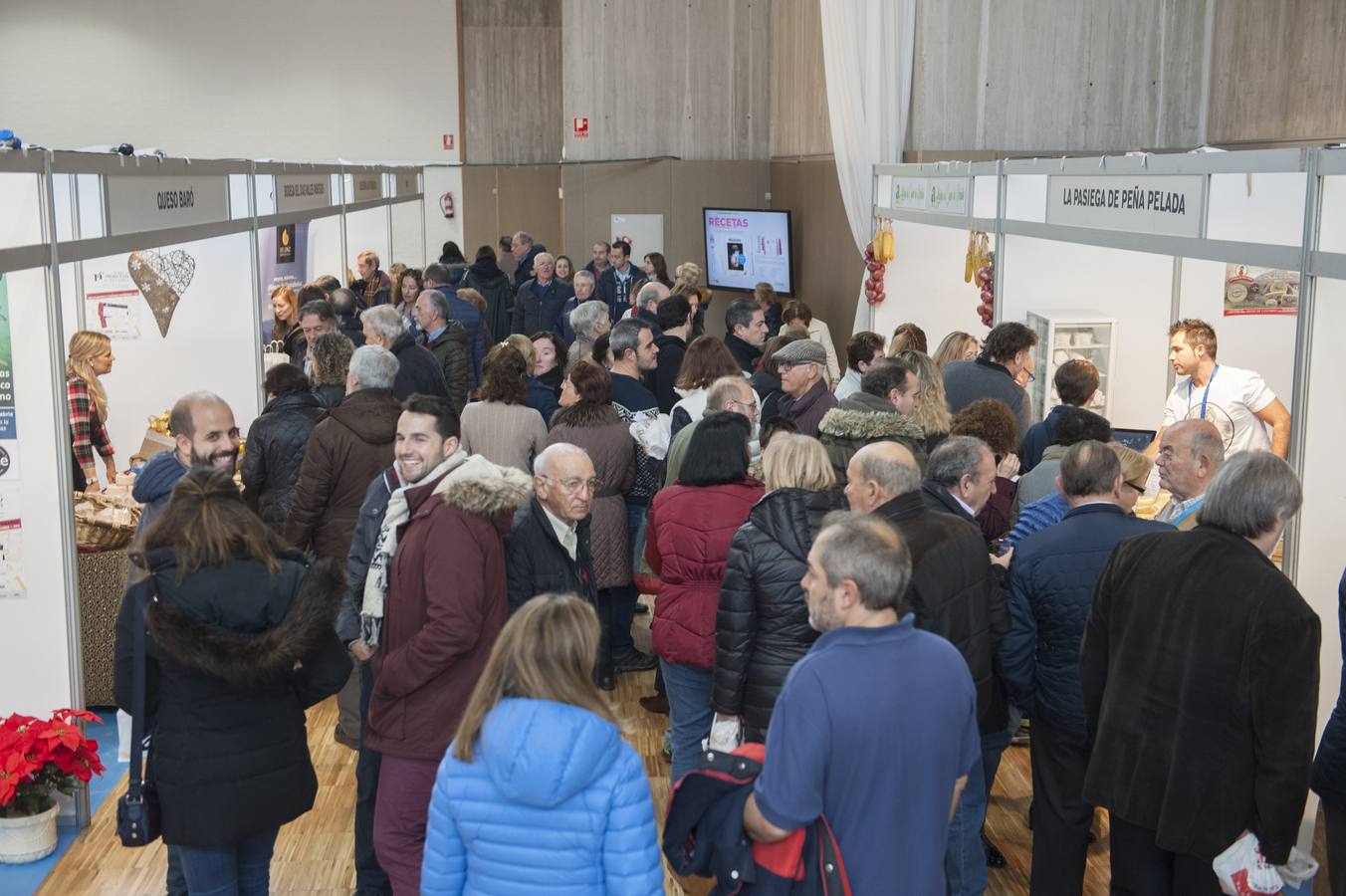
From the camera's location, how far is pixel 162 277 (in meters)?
6.17

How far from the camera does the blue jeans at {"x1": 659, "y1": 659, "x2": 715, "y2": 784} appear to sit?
A: 3887mm

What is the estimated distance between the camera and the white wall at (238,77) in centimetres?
1587

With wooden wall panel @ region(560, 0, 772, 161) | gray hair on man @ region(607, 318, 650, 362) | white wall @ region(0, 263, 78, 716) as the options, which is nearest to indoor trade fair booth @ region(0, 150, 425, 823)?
white wall @ region(0, 263, 78, 716)

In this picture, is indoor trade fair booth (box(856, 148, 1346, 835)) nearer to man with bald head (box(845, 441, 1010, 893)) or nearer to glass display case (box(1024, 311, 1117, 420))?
glass display case (box(1024, 311, 1117, 420))

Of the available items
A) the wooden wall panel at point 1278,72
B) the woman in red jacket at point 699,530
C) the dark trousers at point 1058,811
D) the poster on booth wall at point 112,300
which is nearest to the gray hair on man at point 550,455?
the woman in red jacket at point 699,530

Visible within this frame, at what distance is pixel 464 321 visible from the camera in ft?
27.1

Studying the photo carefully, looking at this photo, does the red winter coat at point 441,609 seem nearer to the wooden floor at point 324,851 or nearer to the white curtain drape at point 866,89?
the wooden floor at point 324,851

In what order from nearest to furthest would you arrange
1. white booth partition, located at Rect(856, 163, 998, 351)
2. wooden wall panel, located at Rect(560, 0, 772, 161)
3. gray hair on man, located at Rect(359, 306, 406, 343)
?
gray hair on man, located at Rect(359, 306, 406, 343), white booth partition, located at Rect(856, 163, 998, 351), wooden wall panel, located at Rect(560, 0, 772, 161)

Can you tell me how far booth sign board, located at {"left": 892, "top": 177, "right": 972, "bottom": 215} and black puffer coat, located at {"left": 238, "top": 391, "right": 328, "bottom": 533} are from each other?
342cm

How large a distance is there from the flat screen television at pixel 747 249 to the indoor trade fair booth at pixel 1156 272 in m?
3.43

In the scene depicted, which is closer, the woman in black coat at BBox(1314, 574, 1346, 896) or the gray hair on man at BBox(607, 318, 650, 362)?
the woman in black coat at BBox(1314, 574, 1346, 896)

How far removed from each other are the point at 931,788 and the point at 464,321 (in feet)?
20.8

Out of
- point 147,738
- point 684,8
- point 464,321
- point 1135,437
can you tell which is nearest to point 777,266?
point 684,8

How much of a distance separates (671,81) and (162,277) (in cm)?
852
